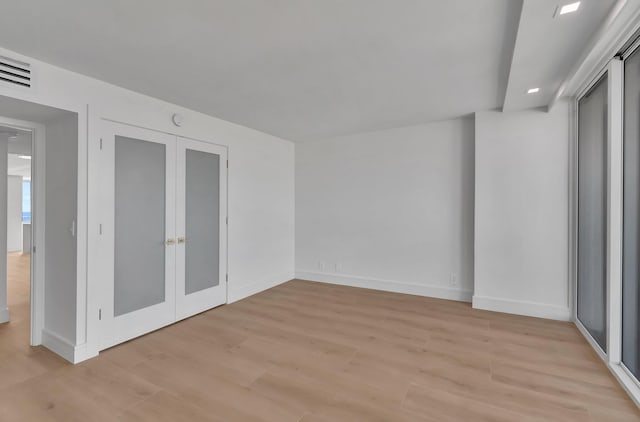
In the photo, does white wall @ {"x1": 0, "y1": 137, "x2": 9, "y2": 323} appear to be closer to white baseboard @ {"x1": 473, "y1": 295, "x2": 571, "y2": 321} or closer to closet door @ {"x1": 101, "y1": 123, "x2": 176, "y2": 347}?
closet door @ {"x1": 101, "y1": 123, "x2": 176, "y2": 347}

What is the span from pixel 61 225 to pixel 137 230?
62 centimetres

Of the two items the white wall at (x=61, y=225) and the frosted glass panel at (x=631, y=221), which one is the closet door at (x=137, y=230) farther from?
the frosted glass panel at (x=631, y=221)

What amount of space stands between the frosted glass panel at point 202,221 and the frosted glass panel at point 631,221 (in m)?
4.14

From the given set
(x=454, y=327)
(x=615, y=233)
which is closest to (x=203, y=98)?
(x=454, y=327)

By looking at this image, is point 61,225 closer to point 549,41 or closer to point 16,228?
point 549,41

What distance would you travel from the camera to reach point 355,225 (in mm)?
5113

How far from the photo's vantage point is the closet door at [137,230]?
2916 millimetres

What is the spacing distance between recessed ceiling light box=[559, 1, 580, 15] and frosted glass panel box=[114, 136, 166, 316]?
3.61 metres

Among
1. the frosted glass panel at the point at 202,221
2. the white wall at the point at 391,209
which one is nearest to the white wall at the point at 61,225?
the frosted glass panel at the point at 202,221

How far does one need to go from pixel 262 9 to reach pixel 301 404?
262 cm

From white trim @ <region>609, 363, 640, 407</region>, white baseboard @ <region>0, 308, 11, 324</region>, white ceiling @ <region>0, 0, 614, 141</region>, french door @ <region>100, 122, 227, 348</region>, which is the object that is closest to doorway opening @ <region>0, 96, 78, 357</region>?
white baseboard @ <region>0, 308, 11, 324</region>

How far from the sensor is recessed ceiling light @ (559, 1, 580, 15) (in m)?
1.70

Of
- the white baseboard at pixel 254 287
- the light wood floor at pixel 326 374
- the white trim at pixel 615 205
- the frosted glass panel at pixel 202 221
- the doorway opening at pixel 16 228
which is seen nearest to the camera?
the light wood floor at pixel 326 374

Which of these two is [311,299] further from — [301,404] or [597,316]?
[597,316]
